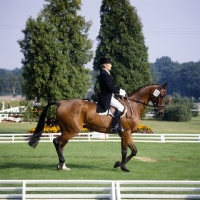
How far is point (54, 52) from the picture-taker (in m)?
30.9

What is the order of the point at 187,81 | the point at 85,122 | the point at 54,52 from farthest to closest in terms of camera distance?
the point at 187,81, the point at 54,52, the point at 85,122

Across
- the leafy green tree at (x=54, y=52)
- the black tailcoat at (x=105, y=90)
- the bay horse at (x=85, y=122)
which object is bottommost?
the bay horse at (x=85, y=122)

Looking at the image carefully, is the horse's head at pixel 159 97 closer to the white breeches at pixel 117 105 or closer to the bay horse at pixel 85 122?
the bay horse at pixel 85 122

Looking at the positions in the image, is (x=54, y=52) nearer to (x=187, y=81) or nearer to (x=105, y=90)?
(x=105, y=90)

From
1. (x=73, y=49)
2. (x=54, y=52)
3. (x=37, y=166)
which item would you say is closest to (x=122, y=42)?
(x=73, y=49)

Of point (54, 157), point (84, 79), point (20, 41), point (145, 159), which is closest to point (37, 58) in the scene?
point (20, 41)

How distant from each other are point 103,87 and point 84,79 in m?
20.8

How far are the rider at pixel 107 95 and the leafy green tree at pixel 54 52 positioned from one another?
1803 cm

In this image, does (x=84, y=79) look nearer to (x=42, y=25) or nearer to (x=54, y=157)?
(x=42, y=25)

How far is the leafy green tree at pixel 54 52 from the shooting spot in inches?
1212

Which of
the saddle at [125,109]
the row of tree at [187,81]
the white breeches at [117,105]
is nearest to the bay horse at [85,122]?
the saddle at [125,109]

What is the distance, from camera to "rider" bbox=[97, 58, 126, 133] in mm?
12648

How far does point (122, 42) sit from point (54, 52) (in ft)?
33.2

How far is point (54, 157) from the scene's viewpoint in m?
17.4
